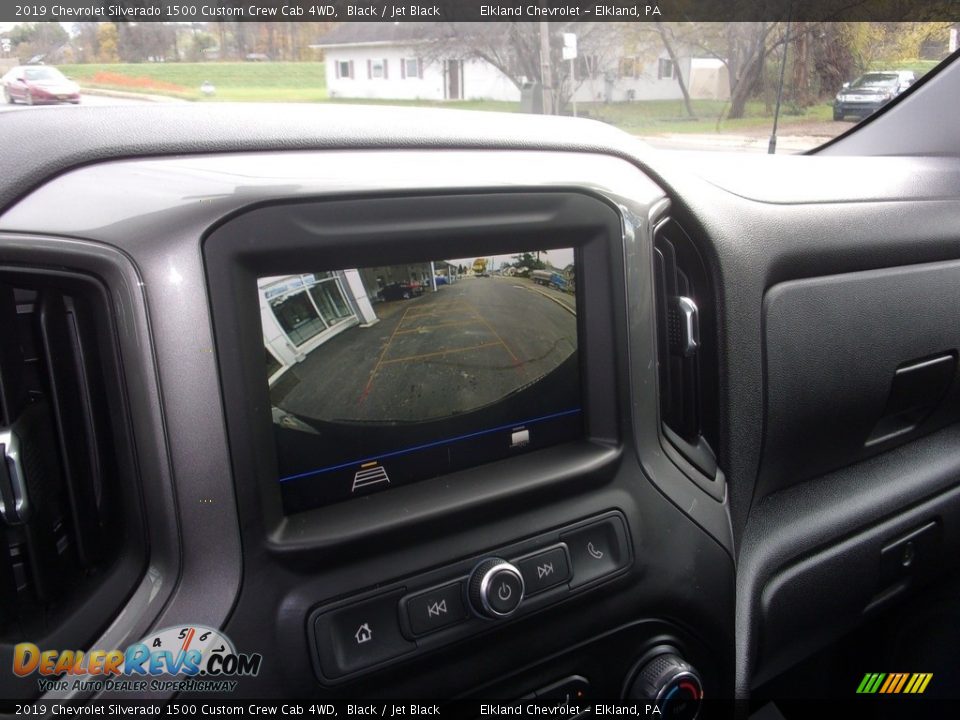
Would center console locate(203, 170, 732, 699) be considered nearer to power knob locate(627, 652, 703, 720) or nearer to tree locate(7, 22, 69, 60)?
power knob locate(627, 652, 703, 720)

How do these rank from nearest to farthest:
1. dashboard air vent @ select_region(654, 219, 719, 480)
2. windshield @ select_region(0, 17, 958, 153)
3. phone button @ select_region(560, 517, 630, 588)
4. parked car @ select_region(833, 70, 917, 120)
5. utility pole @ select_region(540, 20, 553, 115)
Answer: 1. windshield @ select_region(0, 17, 958, 153)
2. phone button @ select_region(560, 517, 630, 588)
3. dashboard air vent @ select_region(654, 219, 719, 480)
4. utility pole @ select_region(540, 20, 553, 115)
5. parked car @ select_region(833, 70, 917, 120)

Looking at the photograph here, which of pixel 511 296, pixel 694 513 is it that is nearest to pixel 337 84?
pixel 511 296

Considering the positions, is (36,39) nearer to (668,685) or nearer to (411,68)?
(411,68)

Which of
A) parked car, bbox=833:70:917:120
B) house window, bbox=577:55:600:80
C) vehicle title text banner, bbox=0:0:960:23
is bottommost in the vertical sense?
parked car, bbox=833:70:917:120

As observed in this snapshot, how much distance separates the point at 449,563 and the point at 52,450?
0.64 metres

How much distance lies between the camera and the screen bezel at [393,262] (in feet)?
3.62

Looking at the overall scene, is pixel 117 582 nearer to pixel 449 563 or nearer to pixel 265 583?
pixel 265 583

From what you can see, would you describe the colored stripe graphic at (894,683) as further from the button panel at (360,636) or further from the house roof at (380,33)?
the house roof at (380,33)

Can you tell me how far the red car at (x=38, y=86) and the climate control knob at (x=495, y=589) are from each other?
3.26ft

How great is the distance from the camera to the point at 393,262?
125cm

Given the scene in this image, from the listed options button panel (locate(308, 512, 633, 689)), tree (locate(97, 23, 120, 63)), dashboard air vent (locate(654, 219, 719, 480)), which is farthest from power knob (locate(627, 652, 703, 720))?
tree (locate(97, 23, 120, 63))

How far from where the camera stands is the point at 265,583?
1168 mm

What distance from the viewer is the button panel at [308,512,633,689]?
122 centimetres

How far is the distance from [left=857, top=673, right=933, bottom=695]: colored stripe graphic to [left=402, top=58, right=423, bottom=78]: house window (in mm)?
2145
